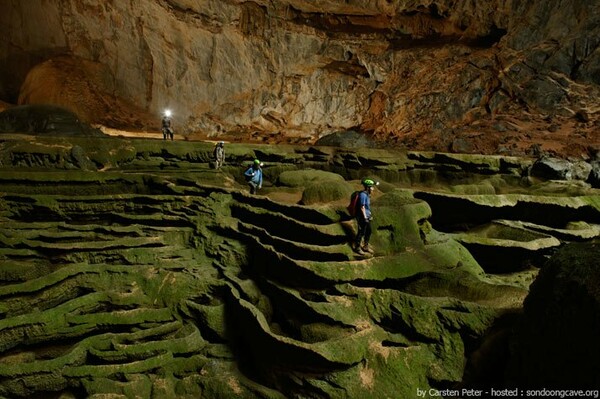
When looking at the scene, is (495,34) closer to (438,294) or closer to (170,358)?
(438,294)

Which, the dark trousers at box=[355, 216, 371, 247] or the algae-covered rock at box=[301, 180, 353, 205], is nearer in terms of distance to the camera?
the dark trousers at box=[355, 216, 371, 247]

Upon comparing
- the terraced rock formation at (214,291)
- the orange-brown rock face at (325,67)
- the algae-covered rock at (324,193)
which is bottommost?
the terraced rock formation at (214,291)

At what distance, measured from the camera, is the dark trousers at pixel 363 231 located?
23.4 ft

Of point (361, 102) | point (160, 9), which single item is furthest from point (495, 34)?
point (160, 9)

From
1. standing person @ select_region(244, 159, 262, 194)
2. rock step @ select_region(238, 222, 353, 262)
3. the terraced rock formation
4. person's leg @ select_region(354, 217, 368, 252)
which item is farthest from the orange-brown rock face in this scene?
person's leg @ select_region(354, 217, 368, 252)

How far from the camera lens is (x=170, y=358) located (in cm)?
673

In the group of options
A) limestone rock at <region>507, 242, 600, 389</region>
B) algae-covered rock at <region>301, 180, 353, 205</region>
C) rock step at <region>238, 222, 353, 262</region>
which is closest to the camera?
limestone rock at <region>507, 242, 600, 389</region>

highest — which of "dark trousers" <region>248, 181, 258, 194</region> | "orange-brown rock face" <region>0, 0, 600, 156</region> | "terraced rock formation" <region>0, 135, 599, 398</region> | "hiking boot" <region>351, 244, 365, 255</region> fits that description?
"orange-brown rock face" <region>0, 0, 600, 156</region>

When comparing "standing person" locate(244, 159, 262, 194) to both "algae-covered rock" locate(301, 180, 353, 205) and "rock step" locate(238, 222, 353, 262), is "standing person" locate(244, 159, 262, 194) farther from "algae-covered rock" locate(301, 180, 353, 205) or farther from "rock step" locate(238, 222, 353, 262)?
"rock step" locate(238, 222, 353, 262)

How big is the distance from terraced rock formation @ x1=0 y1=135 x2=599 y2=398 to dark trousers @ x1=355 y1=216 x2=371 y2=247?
317 millimetres

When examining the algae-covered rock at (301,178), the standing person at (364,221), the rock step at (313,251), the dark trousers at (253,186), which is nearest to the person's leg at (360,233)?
the standing person at (364,221)

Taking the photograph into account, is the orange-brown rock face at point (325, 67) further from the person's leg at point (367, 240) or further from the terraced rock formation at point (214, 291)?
the person's leg at point (367, 240)

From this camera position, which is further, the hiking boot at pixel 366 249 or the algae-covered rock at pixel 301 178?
the algae-covered rock at pixel 301 178

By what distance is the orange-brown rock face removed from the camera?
17.5 m
